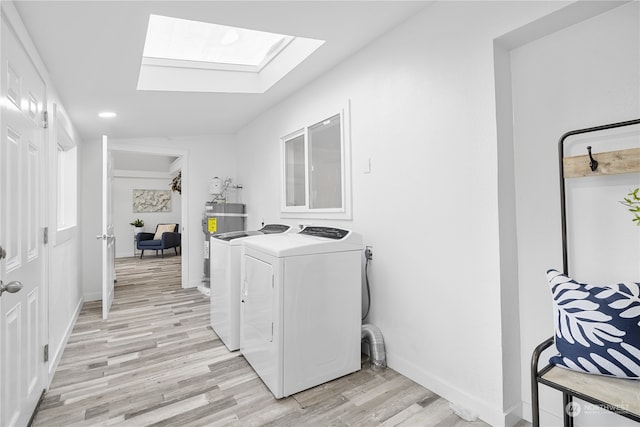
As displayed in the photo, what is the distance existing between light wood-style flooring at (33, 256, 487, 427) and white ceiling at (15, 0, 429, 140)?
2120 mm

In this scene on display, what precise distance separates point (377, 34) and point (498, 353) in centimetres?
211

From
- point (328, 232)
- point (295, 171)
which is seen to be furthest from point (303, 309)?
point (295, 171)

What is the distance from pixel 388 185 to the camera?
225cm

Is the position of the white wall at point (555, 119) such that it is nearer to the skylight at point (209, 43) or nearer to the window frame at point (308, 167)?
the window frame at point (308, 167)

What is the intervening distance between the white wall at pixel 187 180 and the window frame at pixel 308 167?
1.47 meters

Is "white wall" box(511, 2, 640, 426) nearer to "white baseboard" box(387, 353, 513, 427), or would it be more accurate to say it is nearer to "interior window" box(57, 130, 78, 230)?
"white baseboard" box(387, 353, 513, 427)

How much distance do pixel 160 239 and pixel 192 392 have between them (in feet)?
21.9

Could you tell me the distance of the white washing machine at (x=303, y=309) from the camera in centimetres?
197

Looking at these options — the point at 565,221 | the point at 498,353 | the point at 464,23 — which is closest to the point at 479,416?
the point at 498,353

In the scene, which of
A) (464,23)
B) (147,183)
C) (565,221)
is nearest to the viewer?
(565,221)

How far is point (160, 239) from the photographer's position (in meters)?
7.91

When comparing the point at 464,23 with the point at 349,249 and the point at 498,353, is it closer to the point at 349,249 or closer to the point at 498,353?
the point at 349,249

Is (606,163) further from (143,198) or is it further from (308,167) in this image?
(143,198)

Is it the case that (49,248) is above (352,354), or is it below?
above
